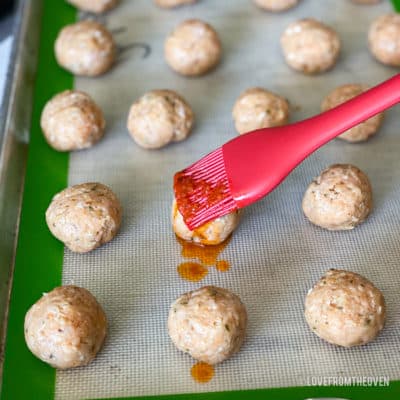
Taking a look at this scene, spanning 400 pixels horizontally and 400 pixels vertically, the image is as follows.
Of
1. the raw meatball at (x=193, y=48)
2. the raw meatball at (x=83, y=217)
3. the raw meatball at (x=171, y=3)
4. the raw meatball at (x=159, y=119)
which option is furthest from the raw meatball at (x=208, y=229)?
the raw meatball at (x=171, y=3)

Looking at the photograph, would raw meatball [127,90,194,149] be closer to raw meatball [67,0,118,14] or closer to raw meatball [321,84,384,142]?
raw meatball [321,84,384,142]

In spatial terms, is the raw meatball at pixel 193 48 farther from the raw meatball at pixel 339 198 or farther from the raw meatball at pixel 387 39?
the raw meatball at pixel 339 198

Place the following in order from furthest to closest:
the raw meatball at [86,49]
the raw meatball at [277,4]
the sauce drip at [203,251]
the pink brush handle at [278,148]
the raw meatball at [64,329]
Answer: the raw meatball at [277,4]
the raw meatball at [86,49]
the sauce drip at [203,251]
the pink brush handle at [278,148]
the raw meatball at [64,329]

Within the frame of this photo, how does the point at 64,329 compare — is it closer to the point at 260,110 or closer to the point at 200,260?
the point at 200,260

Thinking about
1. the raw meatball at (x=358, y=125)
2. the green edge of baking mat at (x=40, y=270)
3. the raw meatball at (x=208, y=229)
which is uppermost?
the green edge of baking mat at (x=40, y=270)

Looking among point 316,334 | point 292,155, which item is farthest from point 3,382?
point 292,155

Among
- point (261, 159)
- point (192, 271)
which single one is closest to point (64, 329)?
point (192, 271)
